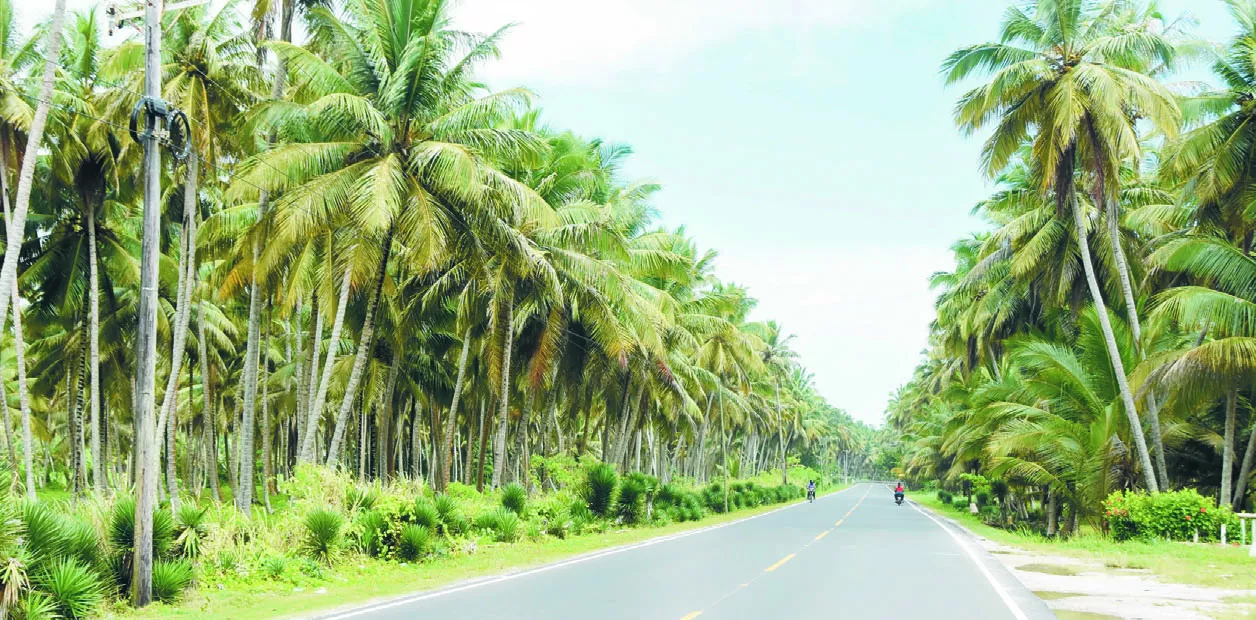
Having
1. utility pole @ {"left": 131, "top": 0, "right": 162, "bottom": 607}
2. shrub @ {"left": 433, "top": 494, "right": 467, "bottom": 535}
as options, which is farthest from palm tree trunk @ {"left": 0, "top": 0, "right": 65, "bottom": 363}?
shrub @ {"left": 433, "top": 494, "right": 467, "bottom": 535}

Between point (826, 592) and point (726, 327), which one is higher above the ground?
point (726, 327)

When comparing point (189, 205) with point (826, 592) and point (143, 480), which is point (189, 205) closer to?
point (143, 480)

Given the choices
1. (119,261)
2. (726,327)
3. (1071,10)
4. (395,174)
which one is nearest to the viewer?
(395,174)

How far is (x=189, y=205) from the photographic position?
18359 mm

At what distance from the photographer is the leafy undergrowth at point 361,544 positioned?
11.2 m

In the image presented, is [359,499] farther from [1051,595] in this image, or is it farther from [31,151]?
[1051,595]

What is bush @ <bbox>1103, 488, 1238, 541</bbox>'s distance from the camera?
1938 cm

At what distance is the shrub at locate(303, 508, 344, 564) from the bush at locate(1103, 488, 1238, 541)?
16634 mm

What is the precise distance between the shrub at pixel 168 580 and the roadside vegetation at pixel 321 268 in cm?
3

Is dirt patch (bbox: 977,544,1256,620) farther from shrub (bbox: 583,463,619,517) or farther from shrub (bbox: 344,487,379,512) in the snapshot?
shrub (bbox: 583,463,619,517)

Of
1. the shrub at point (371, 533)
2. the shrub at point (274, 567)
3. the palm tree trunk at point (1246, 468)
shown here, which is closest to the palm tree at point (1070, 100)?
the palm tree trunk at point (1246, 468)

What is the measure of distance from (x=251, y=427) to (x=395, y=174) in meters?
6.40

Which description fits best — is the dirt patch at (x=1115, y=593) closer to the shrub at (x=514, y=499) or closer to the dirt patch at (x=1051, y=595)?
the dirt patch at (x=1051, y=595)

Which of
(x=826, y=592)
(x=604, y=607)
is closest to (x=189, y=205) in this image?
(x=604, y=607)
